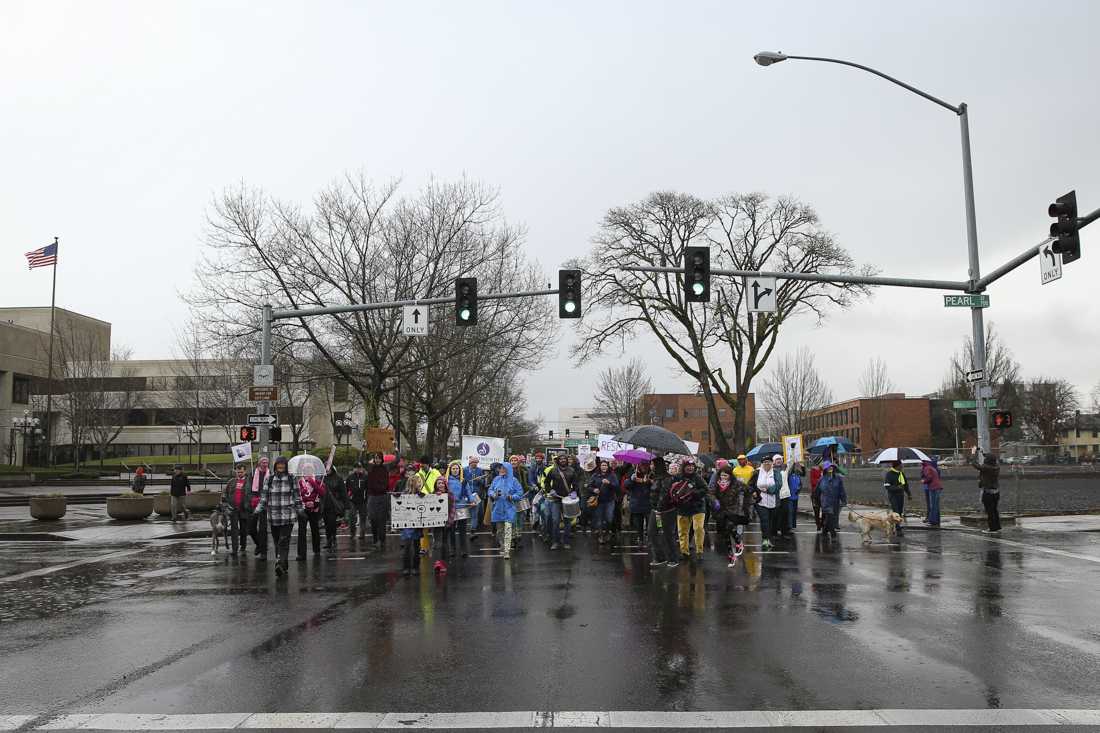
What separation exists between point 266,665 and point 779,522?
560 inches

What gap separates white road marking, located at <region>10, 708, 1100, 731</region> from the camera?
588 cm

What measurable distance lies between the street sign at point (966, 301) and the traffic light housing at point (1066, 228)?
15.0 ft

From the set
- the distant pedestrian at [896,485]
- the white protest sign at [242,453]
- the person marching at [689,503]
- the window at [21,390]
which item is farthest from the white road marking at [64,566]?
the window at [21,390]

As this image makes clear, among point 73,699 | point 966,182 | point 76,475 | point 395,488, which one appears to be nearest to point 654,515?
point 395,488

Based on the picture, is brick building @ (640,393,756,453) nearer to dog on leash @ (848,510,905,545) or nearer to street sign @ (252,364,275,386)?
street sign @ (252,364,275,386)

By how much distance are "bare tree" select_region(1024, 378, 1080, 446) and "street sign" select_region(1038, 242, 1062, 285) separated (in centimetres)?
7687

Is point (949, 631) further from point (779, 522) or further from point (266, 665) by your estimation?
point (779, 522)

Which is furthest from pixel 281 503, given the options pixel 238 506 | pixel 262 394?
pixel 262 394

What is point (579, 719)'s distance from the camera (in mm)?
6012

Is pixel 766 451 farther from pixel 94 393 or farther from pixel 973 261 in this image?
pixel 94 393

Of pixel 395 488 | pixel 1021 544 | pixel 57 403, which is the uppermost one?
pixel 57 403

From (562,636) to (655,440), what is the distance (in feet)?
37.6

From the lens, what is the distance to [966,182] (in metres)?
21.3

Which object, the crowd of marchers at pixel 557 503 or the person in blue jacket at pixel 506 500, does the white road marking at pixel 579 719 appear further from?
the person in blue jacket at pixel 506 500
